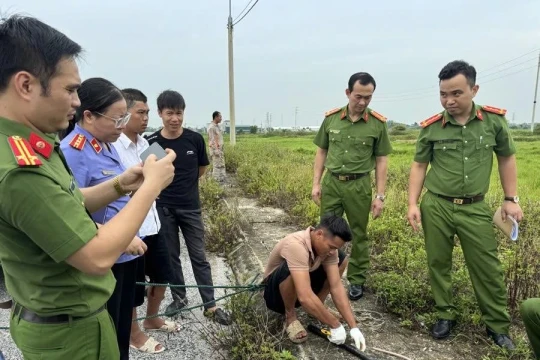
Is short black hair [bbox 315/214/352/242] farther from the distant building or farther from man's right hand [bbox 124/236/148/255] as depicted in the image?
the distant building

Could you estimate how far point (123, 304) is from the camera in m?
2.17

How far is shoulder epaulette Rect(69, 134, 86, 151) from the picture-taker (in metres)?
1.91

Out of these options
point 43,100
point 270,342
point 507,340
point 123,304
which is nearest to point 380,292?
point 507,340

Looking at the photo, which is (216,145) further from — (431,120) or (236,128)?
(236,128)

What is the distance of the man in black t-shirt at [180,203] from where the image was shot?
3172 mm

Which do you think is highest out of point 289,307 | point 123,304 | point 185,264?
Answer: point 123,304

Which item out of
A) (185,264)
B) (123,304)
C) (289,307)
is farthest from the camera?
(185,264)

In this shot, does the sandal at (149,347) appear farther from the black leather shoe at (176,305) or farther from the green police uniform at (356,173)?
the green police uniform at (356,173)

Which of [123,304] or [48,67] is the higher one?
[48,67]

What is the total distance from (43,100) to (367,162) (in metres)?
2.77

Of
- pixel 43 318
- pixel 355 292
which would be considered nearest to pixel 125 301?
pixel 43 318

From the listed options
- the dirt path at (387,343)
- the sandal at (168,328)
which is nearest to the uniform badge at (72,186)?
the dirt path at (387,343)

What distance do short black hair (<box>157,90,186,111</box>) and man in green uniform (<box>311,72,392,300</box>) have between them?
1327 mm

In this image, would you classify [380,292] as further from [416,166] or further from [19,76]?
[19,76]
